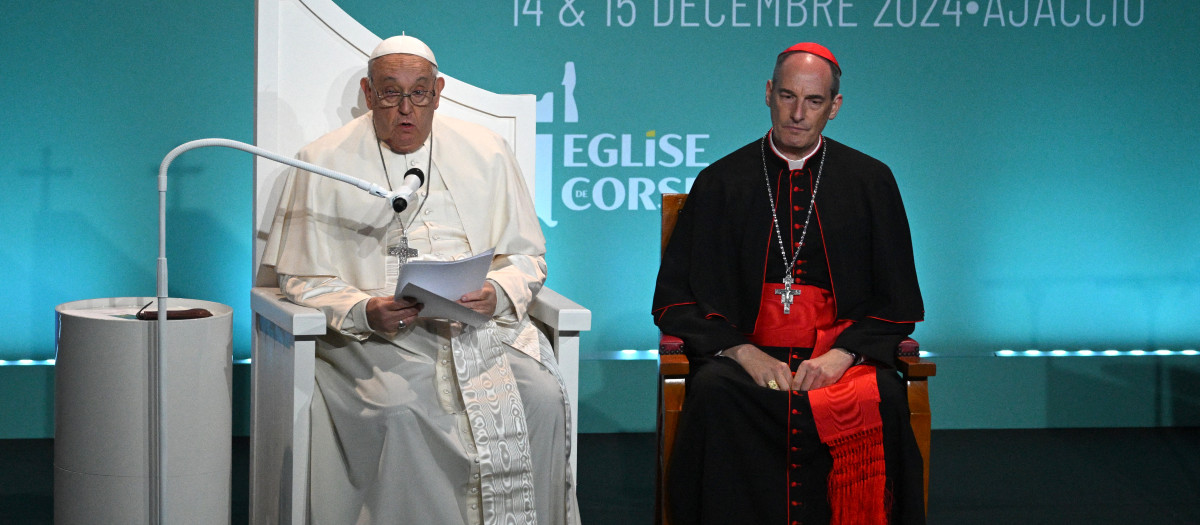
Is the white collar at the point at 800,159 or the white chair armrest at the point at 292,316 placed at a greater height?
the white collar at the point at 800,159

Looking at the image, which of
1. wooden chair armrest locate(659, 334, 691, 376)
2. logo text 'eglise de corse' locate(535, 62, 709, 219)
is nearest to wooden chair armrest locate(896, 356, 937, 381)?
wooden chair armrest locate(659, 334, 691, 376)

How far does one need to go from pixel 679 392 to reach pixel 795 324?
0.51m

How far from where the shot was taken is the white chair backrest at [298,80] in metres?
3.46

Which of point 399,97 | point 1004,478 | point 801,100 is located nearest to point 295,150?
point 399,97

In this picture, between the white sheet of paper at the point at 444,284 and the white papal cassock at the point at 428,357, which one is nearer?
the white sheet of paper at the point at 444,284

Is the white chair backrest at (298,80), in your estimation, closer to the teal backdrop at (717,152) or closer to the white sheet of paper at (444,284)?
the white sheet of paper at (444,284)

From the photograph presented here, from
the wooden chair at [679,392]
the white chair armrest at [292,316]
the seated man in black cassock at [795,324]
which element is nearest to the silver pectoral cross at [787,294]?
the seated man in black cassock at [795,324]

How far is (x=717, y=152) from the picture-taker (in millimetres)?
5359

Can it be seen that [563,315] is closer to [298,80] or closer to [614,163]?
[298,80]

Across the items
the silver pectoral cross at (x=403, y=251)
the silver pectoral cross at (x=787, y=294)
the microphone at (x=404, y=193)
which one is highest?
the microphone at (x=404, y=193)

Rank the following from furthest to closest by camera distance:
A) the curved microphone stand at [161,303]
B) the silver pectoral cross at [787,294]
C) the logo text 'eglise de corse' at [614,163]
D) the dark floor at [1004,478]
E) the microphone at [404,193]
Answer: the logo text 'eglise de corse' at [614,163] → the dark floor at [1004,478] → the silver pectoral cross at [787,294] → the microphone at [404,193] → the curved microphone stand at [161,303]

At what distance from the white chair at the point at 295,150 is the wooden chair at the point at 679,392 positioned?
0.28m

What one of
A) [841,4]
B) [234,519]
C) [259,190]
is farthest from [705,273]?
[841,4]

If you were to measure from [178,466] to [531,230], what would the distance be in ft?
4.30
